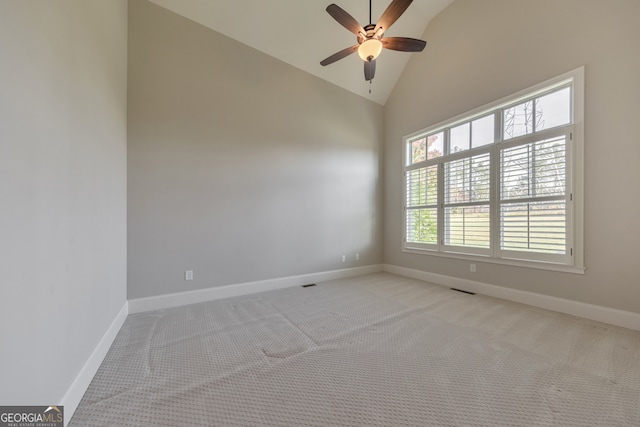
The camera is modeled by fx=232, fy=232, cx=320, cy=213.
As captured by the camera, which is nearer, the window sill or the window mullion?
the window sill

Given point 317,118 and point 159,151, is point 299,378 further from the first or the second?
point 317,118

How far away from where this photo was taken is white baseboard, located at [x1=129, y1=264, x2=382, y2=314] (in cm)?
→ 263

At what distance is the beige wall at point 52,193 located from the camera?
863 mm

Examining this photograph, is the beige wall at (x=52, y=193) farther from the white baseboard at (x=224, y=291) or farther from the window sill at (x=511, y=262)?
the window sill at (x=511, y=262)

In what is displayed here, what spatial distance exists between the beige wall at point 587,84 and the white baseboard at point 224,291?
1919 millimetres

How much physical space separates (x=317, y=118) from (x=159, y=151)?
92.8 inches

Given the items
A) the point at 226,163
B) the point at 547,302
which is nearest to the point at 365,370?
the point at 547,302

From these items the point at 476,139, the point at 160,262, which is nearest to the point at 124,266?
the point at 160,262

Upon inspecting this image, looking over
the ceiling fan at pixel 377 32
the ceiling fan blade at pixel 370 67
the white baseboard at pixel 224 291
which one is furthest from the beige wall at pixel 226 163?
the ceiling fan at pixel 377 32

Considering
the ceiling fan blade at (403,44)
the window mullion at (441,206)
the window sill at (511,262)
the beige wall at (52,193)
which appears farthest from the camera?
the window mullion at (441,206)

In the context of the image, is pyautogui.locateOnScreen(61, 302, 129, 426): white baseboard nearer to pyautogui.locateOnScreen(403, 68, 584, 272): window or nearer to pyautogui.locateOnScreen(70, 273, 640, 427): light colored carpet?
pyautogui.locateOnScreen(70, 273, 640, 427): light colored carpet

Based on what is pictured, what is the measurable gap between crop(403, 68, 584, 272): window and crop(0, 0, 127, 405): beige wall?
4.13 m

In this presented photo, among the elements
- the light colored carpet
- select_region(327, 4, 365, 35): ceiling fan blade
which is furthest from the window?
select_region(327, 4, 365, 35): ceiling fan blade

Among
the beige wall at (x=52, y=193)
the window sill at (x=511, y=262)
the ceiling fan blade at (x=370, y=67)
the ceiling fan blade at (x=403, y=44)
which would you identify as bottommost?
the window sill at (x=511, y=262)
